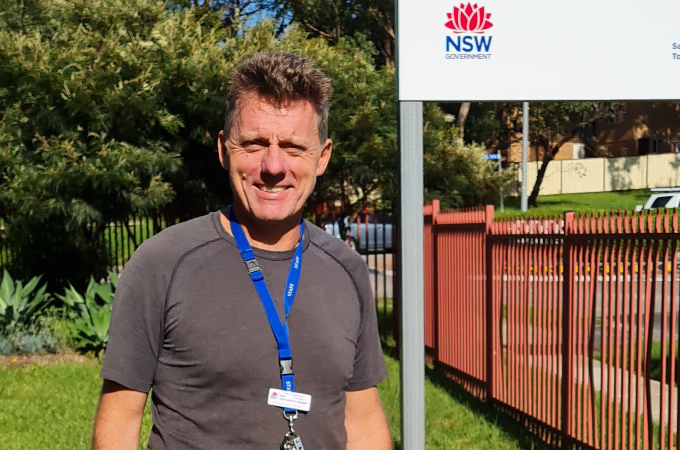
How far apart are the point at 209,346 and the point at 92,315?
24.2ft

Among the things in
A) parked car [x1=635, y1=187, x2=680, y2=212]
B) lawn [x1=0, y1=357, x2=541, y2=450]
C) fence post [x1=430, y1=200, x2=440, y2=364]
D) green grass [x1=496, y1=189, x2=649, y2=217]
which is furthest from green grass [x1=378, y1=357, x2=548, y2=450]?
green grass [x1=496, y1=189, x2=649, y2=217]

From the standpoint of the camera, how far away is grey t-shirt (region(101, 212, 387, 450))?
185 centimetres

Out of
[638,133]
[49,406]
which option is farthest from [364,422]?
[638,133]

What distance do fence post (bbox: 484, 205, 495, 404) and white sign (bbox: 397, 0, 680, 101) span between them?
3.17 metres

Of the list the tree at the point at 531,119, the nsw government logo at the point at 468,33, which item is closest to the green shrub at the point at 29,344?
the nsw government logo at the point at 468,33

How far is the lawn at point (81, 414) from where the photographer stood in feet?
19.8

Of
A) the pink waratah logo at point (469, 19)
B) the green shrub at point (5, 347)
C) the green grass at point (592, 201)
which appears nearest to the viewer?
the pink waratah logo at point (469, 19)

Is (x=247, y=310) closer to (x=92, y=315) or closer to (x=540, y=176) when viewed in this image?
(x=92, y=315)

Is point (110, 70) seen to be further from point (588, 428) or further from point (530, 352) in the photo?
point (588, 428)

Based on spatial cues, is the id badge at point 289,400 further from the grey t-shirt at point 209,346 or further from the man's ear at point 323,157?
the man's ear at point 323,157

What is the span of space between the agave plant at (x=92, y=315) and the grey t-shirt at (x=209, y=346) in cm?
673

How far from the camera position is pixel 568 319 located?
18.2 ft

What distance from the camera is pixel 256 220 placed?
1969 millimetres

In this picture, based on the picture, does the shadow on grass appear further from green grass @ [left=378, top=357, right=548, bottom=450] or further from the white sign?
the white sign
